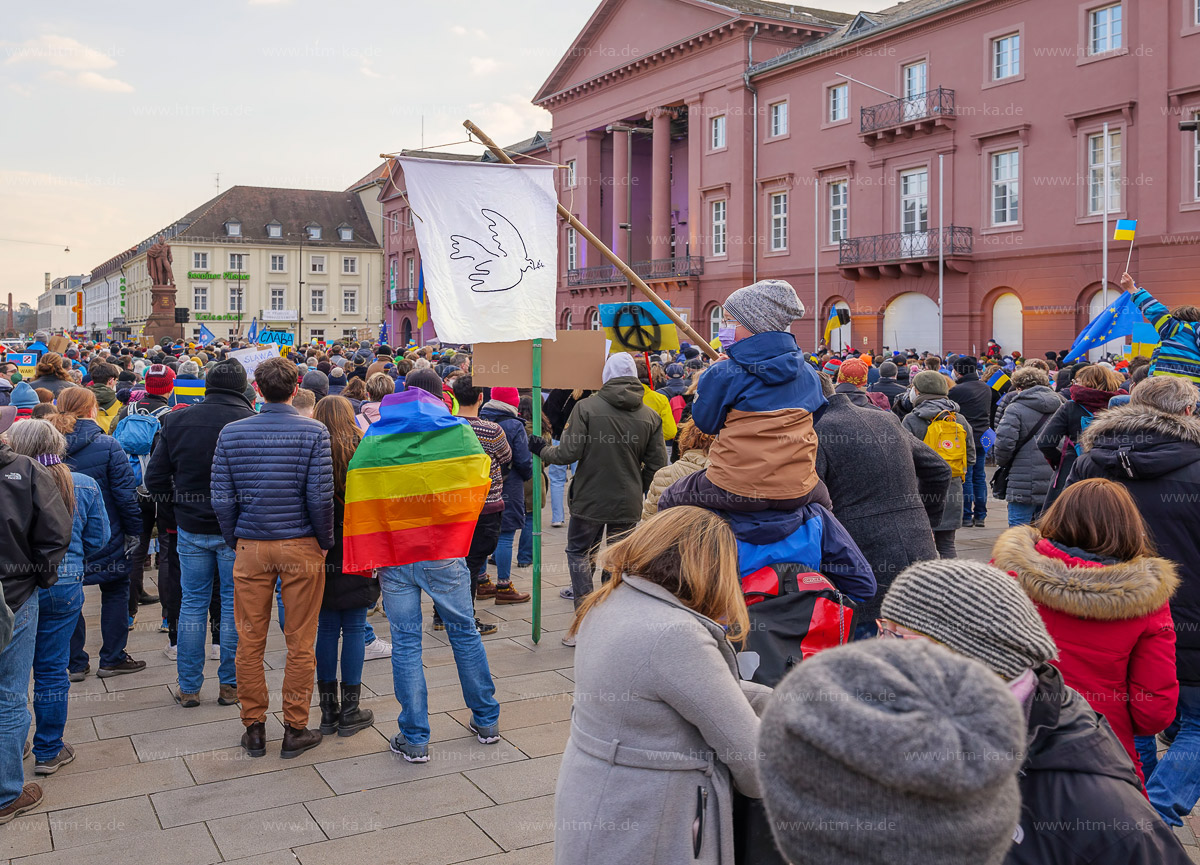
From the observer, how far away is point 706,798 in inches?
104

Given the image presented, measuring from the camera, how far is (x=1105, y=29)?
2841cm

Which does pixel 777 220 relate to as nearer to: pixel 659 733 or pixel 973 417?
pixel 973 417

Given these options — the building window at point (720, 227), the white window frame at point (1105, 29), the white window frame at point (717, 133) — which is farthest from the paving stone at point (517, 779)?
the white window frame at point (717, 133)

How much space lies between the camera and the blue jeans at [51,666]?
5336 mm

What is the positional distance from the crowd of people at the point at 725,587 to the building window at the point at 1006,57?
81.1 feet

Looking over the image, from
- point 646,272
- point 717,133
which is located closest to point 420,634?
point 717,133

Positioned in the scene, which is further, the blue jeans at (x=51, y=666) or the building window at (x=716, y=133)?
the building window at (x=716, y=133)

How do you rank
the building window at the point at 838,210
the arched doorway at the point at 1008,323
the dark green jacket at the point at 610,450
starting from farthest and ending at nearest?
1. the building window at the point at 838,210
2. the arched doorway at the point at 1008,323
3. the dark green jacket at the point at 610,450

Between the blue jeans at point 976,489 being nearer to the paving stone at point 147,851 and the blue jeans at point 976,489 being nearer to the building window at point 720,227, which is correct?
the paving stone at point 147,851

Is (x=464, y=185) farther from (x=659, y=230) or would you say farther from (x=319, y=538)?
(x=659, y=230)

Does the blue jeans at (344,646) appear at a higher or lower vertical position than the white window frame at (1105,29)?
lower

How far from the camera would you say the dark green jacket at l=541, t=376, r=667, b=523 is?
727 centimetres

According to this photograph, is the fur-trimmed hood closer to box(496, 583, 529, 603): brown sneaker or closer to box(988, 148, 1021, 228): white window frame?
box(496, 583, 529, 603): brown sneaker

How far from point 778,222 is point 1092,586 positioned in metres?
37.5
